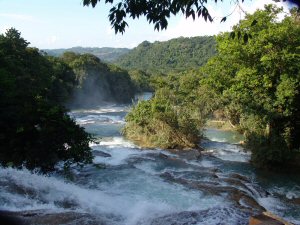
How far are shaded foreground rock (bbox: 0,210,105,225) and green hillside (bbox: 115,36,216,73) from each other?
119 metres

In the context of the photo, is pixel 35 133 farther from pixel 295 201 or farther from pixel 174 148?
pixel 174 148

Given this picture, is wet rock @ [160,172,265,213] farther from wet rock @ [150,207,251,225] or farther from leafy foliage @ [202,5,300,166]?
leafy foliage @ [202,5,300,166]

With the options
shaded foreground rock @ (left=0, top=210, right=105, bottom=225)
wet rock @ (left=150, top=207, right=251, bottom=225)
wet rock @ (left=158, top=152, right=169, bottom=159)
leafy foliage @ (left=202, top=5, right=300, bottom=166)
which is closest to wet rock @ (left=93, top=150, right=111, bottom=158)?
A: wet rock @ (left=158, top=152, right=169, bottom=159)

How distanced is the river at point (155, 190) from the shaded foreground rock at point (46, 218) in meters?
0.02

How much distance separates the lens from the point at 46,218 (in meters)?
8.34

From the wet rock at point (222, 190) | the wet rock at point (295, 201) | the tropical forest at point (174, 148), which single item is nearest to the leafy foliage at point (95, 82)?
the tropical forest at point (174, 148)

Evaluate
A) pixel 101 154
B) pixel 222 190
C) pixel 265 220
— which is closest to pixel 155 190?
pixel 222 190

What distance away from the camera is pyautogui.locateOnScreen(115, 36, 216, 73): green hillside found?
138m

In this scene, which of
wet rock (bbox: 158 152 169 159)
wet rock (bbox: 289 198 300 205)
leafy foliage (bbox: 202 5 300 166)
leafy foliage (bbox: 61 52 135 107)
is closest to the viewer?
wet rock (bbox: 289 198 300 205)

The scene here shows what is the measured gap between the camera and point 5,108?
39.5ft

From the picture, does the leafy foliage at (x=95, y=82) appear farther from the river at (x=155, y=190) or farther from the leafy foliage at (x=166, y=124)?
the river at (x=155, y=190)

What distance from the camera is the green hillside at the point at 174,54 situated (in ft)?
451

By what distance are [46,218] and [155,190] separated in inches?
225

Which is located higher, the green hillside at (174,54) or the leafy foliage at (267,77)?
the green hillside at (174,54)
